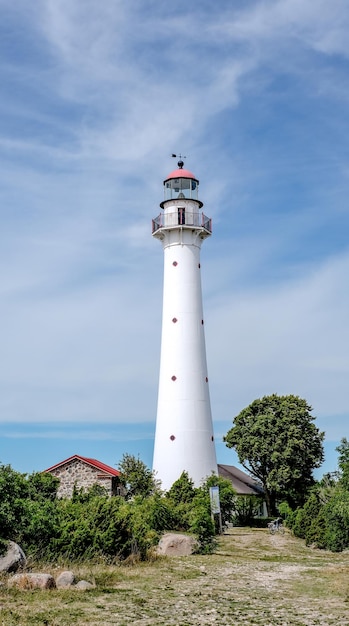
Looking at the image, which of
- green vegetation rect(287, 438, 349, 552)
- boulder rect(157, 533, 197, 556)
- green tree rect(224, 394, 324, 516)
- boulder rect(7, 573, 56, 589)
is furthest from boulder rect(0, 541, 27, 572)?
green tree rect(224, 394, 324, 516)

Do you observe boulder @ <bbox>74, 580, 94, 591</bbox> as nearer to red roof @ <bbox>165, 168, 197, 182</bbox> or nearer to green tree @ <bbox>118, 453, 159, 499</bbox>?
green tree @ <bbox>118, 453, 159, 499</bbox>

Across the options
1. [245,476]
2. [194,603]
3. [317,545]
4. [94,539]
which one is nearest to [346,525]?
[317,545]

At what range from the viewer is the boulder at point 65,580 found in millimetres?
14320

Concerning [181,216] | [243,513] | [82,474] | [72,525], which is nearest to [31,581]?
[72,525]

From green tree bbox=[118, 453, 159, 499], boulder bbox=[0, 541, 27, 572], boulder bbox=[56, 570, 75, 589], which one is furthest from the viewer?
green tree bbox=[118, 453, 159, 499]

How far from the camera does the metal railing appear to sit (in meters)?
36.4

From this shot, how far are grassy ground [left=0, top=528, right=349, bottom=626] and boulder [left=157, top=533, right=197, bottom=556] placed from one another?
65 centimetres

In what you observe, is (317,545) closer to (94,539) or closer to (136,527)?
(136,527)

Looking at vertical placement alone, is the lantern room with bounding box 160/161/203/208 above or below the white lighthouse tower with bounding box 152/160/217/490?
above

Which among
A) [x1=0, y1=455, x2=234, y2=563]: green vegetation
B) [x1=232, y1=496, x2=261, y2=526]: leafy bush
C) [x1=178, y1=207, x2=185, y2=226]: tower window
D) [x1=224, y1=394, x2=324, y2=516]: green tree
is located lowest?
[x1=0, y1=455, x2=234, y2=563]: green vegetation

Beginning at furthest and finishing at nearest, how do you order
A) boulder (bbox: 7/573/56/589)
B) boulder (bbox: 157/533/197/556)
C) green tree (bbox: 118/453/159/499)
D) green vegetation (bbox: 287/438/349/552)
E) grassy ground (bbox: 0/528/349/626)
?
1. green tree (bbox: 118/453/159/499)
2. green vegetation (bbox: 287/438/349/552)
3. boulder (bbox: 157/533/197/556)
4. boulder (bbox: 7/573/56/589)
5. grassy ground (bbox: 0/528/349/626)

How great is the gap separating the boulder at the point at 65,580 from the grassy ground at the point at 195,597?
1.70 ft

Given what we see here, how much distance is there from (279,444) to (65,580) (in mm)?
30453

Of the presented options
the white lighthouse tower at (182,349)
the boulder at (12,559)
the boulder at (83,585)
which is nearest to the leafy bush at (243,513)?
the white lighthouse tower at (182,349)
